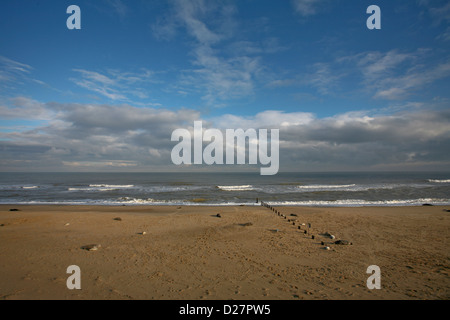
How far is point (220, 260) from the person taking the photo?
780 cm

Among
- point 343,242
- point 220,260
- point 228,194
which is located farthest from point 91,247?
point 228,194

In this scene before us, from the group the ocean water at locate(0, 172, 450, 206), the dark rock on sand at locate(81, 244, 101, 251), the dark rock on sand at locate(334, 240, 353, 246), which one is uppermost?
the dark rock on sand at locate(81, 244, 101, 251)

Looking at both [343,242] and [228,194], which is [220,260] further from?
[228,194]

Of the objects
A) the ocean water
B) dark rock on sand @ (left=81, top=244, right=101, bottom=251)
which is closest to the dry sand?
dark rock on sand @ (left=81, top=244, right=101, bottom=251)

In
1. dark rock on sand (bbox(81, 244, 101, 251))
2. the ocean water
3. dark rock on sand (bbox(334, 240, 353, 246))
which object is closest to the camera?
dark rock on sand (bbox(81, 244, 101, 251))

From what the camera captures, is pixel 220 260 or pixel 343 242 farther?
pixel 343 242

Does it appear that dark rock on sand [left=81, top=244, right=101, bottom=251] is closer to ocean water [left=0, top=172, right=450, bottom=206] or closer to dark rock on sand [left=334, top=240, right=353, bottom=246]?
dark rock on sand [left=334, top=240, right=353, bottom=246]

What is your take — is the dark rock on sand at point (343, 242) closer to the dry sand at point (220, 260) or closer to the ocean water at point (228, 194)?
the dry sand at point (220, 260)

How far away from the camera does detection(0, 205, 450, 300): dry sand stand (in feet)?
18.7

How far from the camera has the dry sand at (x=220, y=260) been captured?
5.69 metres

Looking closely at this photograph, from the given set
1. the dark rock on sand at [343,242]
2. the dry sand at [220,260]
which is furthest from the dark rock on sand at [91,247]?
the dark rock on sand at [343,242]

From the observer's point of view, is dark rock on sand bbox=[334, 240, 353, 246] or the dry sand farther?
dark rock on sand bbox=[334, 240, 353, 246]
